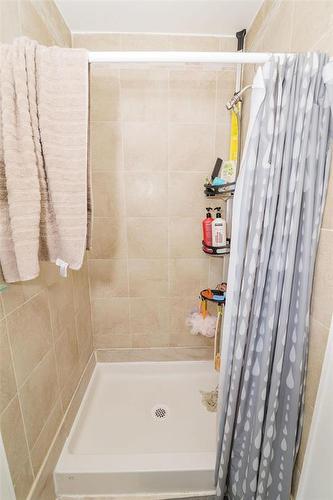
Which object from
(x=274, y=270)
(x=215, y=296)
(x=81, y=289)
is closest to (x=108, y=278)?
(x=81, y=289)

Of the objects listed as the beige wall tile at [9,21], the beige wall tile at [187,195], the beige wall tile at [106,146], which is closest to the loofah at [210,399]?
the beige wall tile at [187,195]

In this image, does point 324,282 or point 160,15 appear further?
point 160,15

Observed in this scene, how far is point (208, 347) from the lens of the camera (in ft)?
5.45

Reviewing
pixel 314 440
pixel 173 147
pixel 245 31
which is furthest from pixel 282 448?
pixel 245 31

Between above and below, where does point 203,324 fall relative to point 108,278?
below

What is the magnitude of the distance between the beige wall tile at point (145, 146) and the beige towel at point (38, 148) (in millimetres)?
768

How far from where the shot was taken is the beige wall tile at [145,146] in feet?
4.60

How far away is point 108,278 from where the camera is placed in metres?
1.57

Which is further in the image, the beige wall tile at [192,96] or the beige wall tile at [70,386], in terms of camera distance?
the beige wall tile at [192,96]

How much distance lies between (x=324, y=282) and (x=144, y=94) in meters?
1.39

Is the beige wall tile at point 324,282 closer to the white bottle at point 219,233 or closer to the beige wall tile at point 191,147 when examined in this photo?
the white bottle at point 219,233

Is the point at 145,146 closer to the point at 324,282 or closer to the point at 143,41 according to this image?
the point at 143,41

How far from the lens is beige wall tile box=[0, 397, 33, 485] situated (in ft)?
2.38

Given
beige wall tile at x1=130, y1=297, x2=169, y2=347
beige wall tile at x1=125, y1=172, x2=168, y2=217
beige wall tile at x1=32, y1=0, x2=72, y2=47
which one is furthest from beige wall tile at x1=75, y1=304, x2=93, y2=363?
beige wall tile at x1=32, y1=0, x2=72, y2=47
